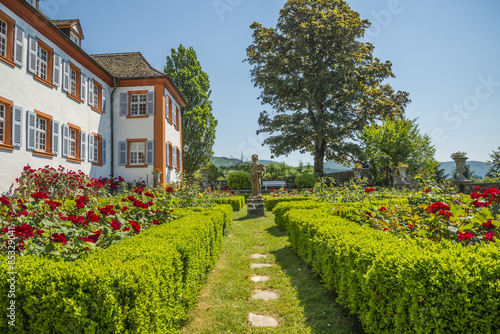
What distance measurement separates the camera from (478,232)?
10.8 ft

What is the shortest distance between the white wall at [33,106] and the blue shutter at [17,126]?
0.14m

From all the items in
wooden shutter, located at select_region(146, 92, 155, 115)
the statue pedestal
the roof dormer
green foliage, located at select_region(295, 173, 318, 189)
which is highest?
the roof dormer

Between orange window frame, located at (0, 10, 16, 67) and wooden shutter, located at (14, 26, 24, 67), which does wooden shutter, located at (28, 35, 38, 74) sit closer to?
wooden shutter, located at (14, 26, 24, 67)

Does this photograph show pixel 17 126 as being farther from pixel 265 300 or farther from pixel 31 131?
pixel 265 300

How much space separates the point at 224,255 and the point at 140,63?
49.9 feet

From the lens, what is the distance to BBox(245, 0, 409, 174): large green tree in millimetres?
21422

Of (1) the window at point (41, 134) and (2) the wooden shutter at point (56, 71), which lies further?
(2) the wooden shutter at point (56, 71)

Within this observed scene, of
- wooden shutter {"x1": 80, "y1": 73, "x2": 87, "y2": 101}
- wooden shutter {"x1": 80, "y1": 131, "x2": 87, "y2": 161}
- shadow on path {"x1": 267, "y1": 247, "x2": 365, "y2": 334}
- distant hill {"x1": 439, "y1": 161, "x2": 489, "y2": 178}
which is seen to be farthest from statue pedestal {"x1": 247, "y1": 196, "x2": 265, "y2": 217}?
distant hill {"x1": 439, "y1": 161, "x2": 489, "y2": 178}

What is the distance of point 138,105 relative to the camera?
639 inches

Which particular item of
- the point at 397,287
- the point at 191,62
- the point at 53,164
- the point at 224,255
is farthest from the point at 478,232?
the point at 191,62

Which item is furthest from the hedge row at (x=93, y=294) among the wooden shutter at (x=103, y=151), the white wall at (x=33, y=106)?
the wooden shutter at (x=103, y=151)

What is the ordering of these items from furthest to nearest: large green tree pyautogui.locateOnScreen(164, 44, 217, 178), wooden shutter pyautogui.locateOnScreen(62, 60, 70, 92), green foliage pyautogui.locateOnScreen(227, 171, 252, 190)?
large green tree pyautogui.locateOnScreen(164, 44, 217, 178) → green foliage pyautogui.locateOnScreen(227, 171, 252, 190) → wooden shutter pyautogui.locateOnScreen(62, 60, 70, 92)

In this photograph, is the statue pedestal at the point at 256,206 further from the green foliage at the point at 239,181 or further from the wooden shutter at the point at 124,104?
the green foliage at the point at 239,181

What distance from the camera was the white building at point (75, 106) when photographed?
29.8 feet
